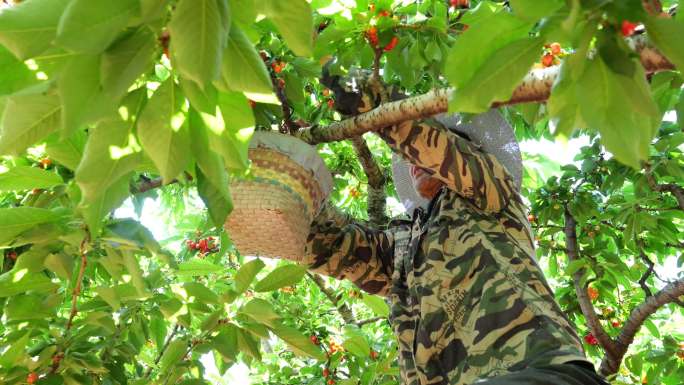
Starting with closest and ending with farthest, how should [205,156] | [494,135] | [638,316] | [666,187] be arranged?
[205,156] → [494,135] → [638,316] → [666,187]

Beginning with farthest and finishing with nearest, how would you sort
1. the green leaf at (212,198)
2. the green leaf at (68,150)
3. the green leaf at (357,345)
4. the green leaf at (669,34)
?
the green leaf at (357,345), the green leaf at (68,150), the green leaf at (212,198), the green leaf at (669,34)

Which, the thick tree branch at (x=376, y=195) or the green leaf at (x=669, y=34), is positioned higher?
the thick tree branch at (x=376, y=195)

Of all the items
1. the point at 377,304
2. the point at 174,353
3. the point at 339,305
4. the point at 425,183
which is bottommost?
the point at 174,353

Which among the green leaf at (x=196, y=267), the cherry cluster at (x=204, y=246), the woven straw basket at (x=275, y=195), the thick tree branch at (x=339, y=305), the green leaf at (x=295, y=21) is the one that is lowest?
the green leaf at (x=196, y=267)

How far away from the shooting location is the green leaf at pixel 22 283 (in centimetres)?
158

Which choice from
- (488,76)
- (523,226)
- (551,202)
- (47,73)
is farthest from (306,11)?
(551,202)

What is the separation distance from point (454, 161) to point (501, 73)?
1156 mm

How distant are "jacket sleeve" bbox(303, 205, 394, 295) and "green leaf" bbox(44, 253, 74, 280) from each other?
3.06 ft

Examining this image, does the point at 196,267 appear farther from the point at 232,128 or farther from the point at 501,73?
the point at 501,73

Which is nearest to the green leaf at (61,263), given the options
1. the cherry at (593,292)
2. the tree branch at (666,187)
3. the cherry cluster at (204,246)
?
the cherry cluster at (204,246)

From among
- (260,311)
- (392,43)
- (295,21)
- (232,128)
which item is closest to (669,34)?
(295,21)

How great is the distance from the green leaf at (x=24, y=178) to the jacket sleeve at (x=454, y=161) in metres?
0.85

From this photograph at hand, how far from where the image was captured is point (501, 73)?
830 mm

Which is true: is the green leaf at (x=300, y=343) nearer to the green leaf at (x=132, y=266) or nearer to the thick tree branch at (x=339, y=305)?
the green leaf at (x=132, y=266)
